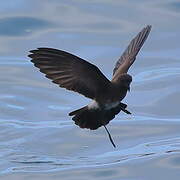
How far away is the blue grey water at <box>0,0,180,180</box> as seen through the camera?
8.04 m

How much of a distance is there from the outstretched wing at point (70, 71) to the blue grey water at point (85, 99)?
1.60 meters

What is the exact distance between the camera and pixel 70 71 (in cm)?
620

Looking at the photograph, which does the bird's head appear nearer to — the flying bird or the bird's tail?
the flying bird

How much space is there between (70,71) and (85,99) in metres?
3.32

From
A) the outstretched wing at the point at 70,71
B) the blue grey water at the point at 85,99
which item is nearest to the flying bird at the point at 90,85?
the outstretched wing at the point at 70,71

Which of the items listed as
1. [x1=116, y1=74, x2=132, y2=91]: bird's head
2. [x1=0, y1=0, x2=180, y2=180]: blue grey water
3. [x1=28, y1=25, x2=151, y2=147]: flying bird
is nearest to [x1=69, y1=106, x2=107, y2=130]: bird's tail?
[x1=28, y1=25, x2=151, y2=147]: flying bird

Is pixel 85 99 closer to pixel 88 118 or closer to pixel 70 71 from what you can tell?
pixel 88 118

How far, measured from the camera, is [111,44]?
1052cm

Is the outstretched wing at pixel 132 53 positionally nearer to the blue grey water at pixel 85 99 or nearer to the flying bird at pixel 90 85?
the flying bird at pixel 90 85

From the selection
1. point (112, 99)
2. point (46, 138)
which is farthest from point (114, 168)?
point (112, 99)

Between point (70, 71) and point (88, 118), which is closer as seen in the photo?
point (70, 71)

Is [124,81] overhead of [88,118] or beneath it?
overhead

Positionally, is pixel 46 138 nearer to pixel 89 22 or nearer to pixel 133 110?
pixel 133 110

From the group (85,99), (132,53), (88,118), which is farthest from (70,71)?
(85,99)
